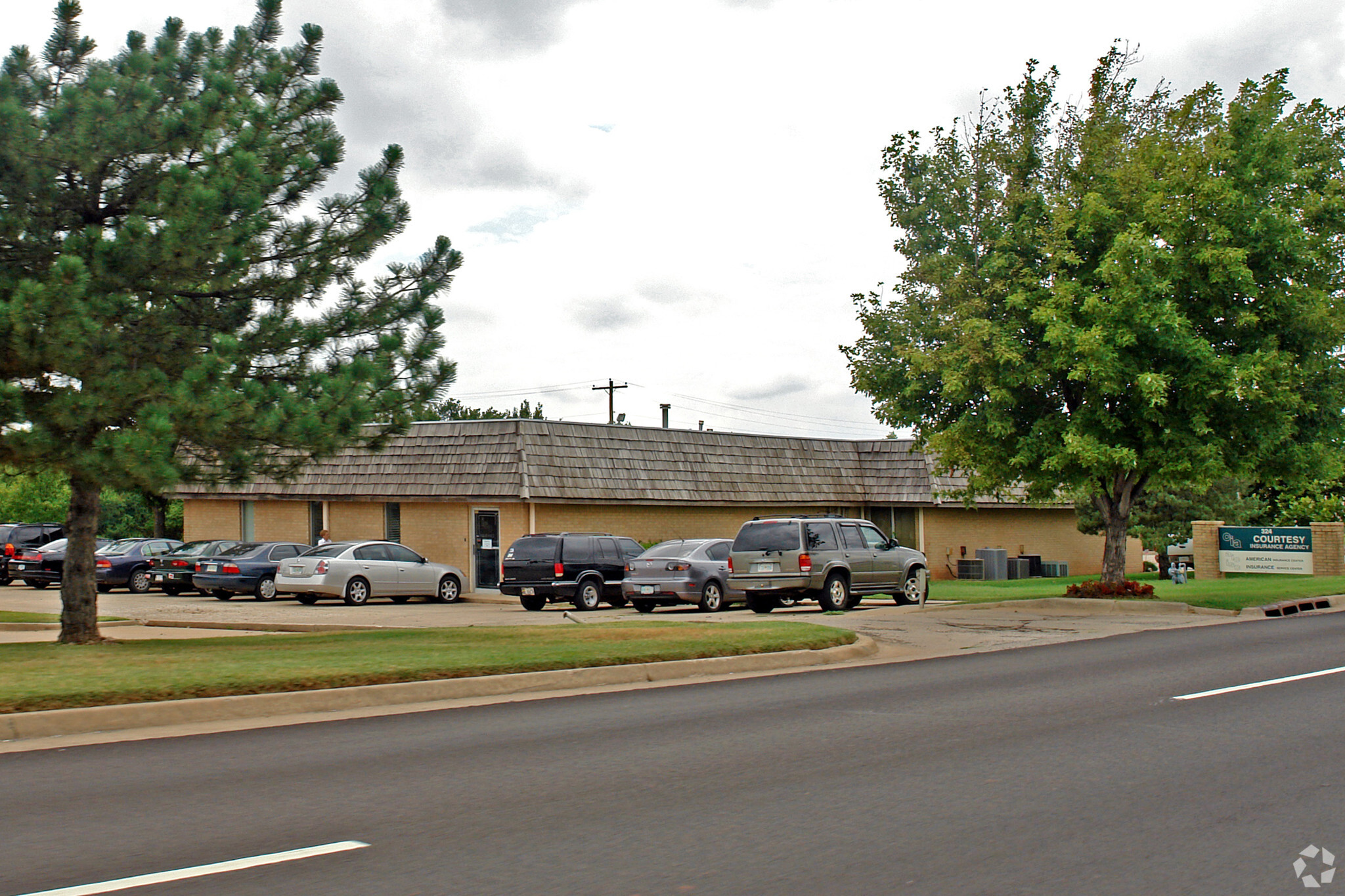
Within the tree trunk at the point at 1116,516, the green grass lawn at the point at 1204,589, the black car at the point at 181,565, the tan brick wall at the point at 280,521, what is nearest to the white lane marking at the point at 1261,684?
the green grass lawn at the point at 1204,589

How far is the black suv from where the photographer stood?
25.0 meters

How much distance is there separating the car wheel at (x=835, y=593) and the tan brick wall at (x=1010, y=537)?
17583 mm

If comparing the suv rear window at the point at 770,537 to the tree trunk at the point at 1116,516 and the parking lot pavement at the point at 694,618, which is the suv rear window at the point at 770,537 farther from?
the tree trunk at the point at 1116,516

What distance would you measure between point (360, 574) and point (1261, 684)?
806 inches

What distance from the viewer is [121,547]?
32062 millimetres

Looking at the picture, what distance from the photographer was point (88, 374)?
43.1ft

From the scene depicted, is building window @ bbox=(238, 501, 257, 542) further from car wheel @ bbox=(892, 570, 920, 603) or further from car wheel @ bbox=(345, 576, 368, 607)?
car wheel @ bbox=(892, 570, 920, 603)

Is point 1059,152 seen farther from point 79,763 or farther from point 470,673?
point 79,763

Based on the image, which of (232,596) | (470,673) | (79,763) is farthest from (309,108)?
(232,596)

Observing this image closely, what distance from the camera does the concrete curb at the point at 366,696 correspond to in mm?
9195

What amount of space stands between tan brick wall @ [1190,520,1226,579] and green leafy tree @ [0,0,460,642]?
98.1 feet

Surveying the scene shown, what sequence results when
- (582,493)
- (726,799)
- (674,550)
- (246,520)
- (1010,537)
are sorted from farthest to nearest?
(1010,537) → (246,520) → (582,493) → (674,550) → (726,799)


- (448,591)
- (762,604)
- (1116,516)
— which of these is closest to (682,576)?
(762,604)

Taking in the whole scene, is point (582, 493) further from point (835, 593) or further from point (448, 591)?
point (835, 593)
